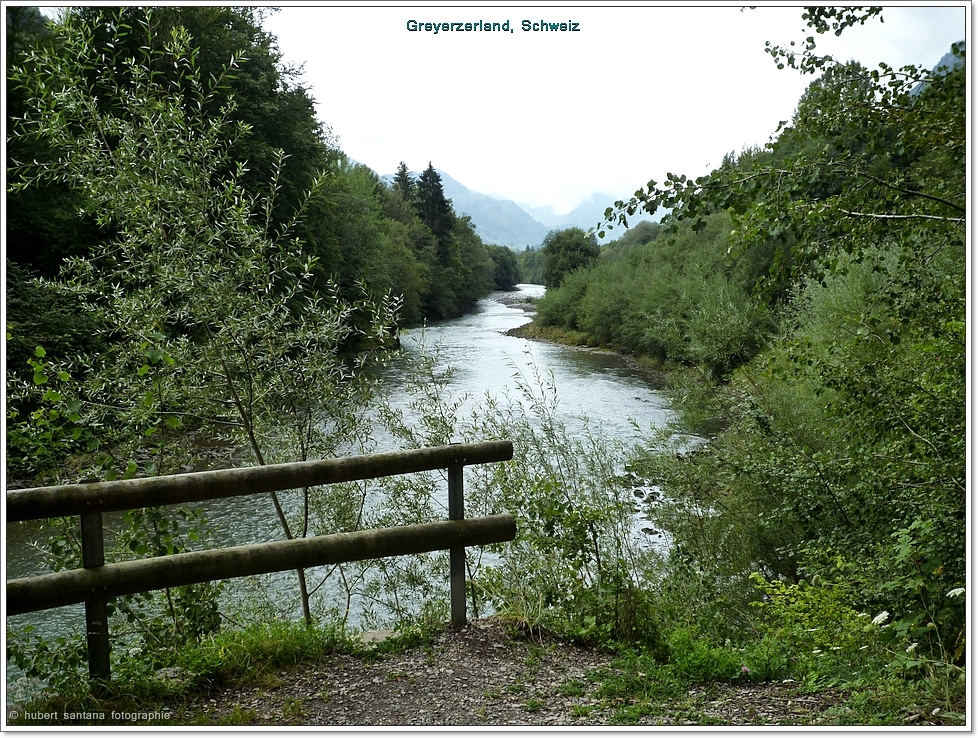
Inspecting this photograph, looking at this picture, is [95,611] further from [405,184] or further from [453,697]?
[405,184]

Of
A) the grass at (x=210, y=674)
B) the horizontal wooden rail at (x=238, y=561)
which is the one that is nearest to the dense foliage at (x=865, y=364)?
the horizontal wooden rail at (x=238, y=561)

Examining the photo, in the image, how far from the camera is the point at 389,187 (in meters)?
47.2

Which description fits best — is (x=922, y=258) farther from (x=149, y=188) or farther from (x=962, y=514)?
(x=149, y=188)

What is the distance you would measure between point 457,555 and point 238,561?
1.13 metres

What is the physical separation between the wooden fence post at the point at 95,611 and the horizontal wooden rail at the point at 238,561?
0.15 ft

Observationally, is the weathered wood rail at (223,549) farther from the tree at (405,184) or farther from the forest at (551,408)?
the tree at (405,184)

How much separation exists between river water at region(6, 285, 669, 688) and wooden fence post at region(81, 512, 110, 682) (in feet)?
3.24

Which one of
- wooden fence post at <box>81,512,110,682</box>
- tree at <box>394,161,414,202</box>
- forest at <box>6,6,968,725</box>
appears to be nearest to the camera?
wooden fence post at <box>81,512,110,682</box>

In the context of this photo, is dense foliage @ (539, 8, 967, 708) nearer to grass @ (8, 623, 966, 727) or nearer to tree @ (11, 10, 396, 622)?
grass @ (8, 623, 966, 727)

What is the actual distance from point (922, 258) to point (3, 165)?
516cm

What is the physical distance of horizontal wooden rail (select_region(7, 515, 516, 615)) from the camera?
9.94ft

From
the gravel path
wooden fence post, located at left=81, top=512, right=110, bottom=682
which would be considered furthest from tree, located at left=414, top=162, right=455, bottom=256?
wooden fence post, located at left=81, top=512, right=110, bottom=682
